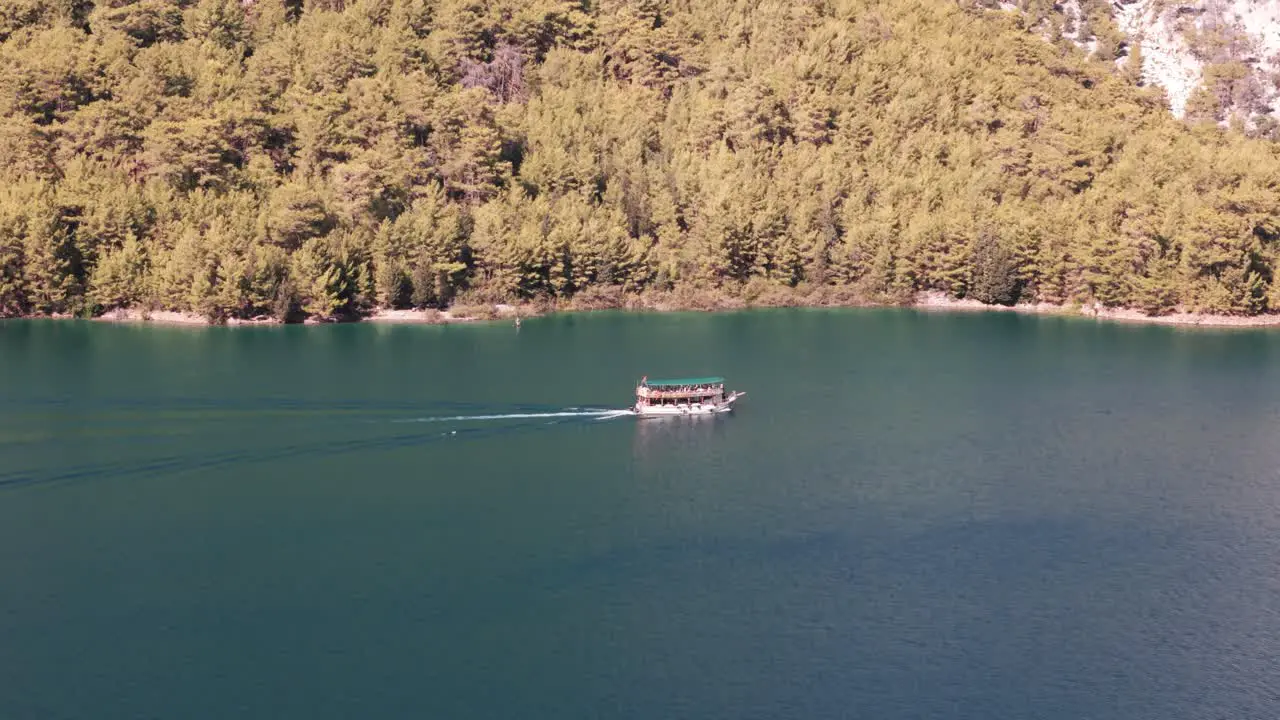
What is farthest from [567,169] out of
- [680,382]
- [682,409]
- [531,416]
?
[531,416]

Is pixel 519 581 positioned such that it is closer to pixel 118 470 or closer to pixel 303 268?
pixel 118 470

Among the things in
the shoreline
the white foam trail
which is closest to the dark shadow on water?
the white foam trail

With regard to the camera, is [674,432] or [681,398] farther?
[681,398]

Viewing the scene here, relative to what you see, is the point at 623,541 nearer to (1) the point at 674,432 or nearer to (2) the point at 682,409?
(1) the point at 674,432

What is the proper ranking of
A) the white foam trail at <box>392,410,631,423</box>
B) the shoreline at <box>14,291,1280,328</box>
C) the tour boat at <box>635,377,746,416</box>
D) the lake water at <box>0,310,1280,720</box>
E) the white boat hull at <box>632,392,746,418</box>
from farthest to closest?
the shoreline at <box>14,291,1280,328</box> < the tour boat at <box>635,377,746,416</box> < the white boat hull at <box>632,392,746,418</box> < the white foam trail at <box>392,410,631,423</box> < the lake water at <box>0,310,1280,720</box>

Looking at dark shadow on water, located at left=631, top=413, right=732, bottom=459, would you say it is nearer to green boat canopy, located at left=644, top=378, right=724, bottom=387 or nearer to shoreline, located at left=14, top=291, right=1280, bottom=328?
green boat canopy, located at left=644, top=378, right=724, bottom=387

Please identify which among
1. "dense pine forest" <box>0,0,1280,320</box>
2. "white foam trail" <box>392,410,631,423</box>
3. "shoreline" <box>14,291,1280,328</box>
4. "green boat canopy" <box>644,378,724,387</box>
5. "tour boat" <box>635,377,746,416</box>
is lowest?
"white foam trail" <box>392,410,631,423</box>
